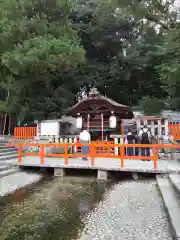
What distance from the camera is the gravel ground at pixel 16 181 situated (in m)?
8.15

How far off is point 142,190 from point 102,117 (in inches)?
404

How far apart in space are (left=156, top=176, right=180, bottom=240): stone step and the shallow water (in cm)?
158

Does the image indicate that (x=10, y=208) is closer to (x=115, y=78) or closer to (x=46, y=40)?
(x=46, y=40)

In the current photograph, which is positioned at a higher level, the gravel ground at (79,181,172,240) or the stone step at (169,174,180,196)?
the stone step at (169,174,180,196)

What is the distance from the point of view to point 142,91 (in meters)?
24.6

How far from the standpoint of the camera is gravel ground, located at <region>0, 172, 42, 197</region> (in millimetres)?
8145

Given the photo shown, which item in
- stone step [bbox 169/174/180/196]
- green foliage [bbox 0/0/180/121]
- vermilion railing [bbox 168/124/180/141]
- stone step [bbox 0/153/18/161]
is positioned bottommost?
stone step [bbox 169/174/180/196]

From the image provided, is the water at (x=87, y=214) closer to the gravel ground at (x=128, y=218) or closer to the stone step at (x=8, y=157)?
the gravel ground at (x=128, y=218)

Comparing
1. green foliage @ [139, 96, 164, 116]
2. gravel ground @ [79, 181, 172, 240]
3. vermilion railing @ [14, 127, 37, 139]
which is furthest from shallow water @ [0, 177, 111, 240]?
vermilion railing @ [14, 127, 37, 139]

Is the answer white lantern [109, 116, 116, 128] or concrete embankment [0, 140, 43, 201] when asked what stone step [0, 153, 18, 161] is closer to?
concrete embankment [0, 140, 43, 201]

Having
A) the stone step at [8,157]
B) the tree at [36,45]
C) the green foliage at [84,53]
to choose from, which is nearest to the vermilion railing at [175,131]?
the green foliage at [84,53]

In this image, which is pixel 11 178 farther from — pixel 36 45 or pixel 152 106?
pixel 152 106

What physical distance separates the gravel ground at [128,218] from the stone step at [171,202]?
150mm

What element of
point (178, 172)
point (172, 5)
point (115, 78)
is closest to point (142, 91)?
point (115, 78)
